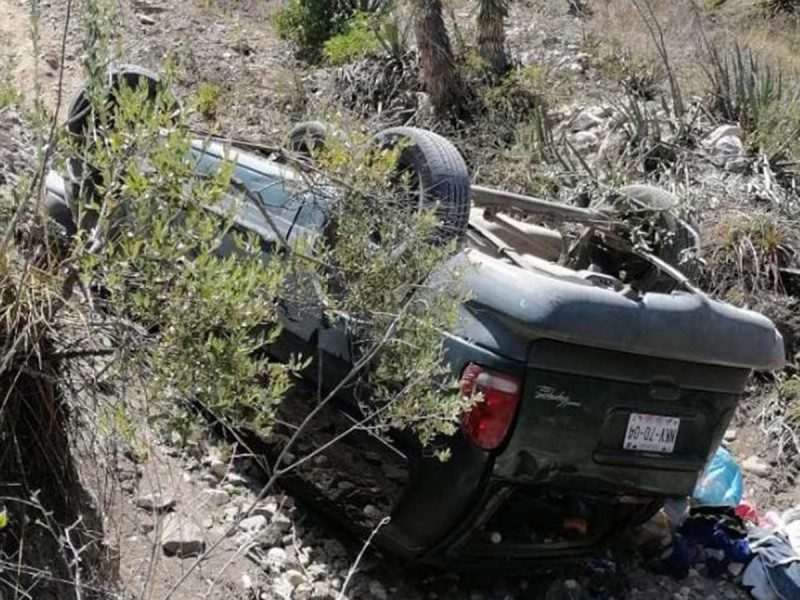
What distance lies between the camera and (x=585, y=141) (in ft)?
34.8

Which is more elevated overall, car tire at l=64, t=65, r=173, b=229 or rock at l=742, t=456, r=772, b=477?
car tire at l=64, t=65, r=173, b=229

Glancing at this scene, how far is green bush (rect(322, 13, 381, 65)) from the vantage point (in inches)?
528

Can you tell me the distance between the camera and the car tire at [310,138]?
3.69 m

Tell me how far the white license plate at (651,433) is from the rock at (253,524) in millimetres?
1628

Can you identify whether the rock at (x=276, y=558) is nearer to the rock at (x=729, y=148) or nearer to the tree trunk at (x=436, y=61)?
the rock at (x=729, y=148)

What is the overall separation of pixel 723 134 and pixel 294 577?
6879mm

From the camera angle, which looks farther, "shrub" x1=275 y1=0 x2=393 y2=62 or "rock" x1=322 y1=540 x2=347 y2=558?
"shrub" x1=275 y1=0 x2=393 y2=62

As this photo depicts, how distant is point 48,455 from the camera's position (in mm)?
3328

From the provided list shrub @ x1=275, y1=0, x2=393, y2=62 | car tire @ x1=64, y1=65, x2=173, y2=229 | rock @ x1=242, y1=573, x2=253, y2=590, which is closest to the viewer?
car tire @ x1=64, y1=65, x2=173, y2=229

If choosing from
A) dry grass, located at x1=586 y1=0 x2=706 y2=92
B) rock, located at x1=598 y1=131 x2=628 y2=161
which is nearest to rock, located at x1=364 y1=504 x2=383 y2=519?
rock, located at x1=598 y1=131 x2=628 y2=161

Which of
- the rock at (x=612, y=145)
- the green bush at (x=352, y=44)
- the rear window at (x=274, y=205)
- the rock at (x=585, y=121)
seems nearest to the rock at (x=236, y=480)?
the rear window at (x=274, y=205)

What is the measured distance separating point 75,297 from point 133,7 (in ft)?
42.9

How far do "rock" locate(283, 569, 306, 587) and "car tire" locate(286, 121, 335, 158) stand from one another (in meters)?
1.77

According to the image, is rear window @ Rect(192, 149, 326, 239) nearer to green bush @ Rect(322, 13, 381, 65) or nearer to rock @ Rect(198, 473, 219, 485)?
rock @ Rect(198, 473, 219, 485)
